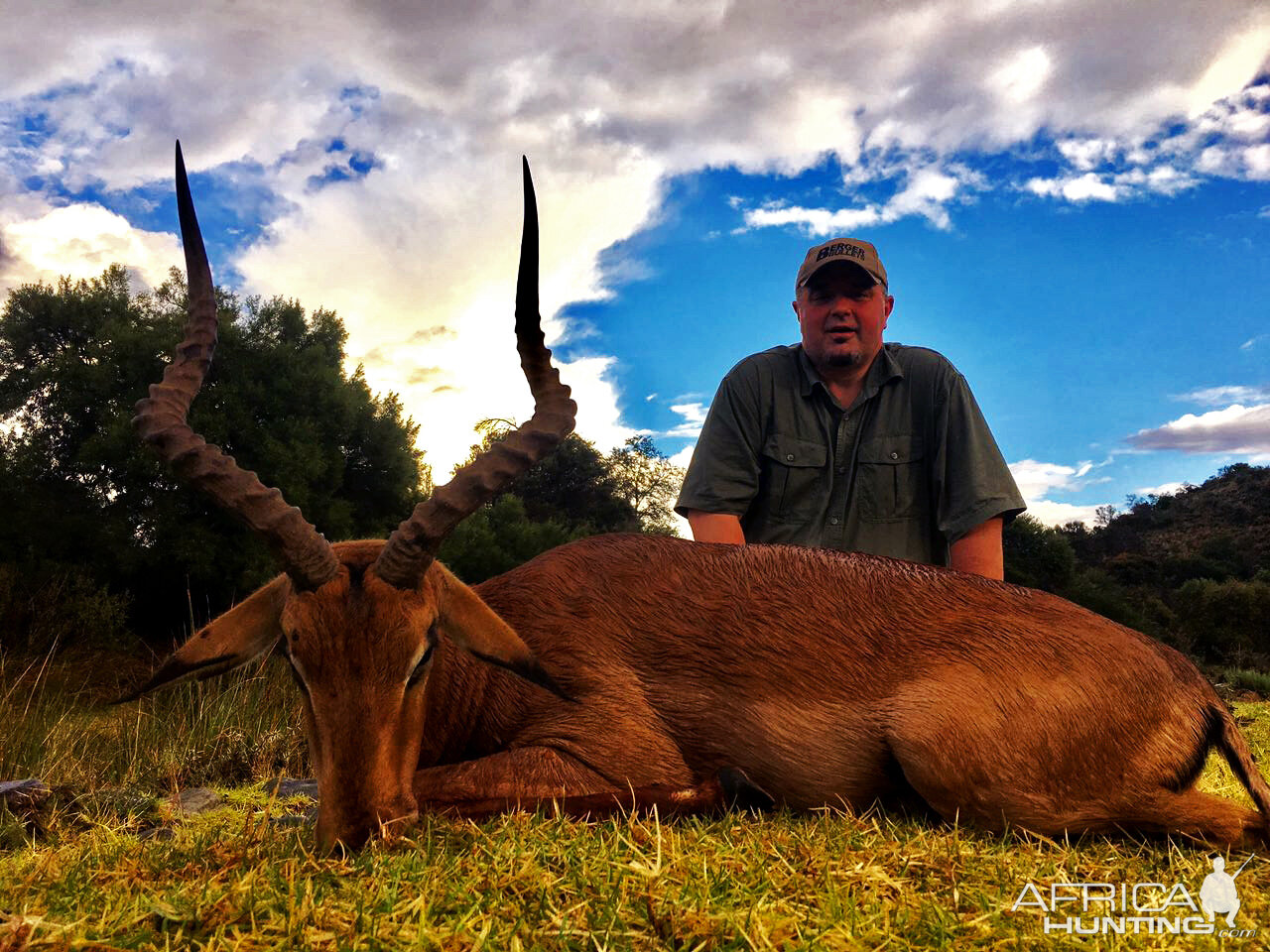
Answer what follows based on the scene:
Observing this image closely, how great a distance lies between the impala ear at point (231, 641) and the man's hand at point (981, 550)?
15.6 feet

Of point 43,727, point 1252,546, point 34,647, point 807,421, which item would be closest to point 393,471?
point 34,647

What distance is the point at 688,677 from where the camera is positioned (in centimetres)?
400

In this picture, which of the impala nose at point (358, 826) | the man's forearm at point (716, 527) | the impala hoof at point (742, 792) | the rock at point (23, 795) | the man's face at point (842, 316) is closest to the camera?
the impala nose at point (358, 826)

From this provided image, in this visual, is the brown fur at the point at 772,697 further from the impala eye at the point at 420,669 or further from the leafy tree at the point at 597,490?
the leafy tree at the point at 597,490

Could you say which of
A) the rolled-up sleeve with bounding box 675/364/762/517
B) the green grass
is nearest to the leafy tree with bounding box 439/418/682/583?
the green grass

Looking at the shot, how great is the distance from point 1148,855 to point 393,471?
2729cm

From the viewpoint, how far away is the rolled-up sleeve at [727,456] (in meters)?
7.07

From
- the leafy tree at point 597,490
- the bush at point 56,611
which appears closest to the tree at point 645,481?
the leafy tree at point 597,490

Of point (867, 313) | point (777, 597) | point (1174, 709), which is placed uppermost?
point (867, 313)

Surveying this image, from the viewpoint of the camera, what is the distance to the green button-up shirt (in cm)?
703

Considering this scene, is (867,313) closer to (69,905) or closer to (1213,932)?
(1213,932)

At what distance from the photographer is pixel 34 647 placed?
18.4 meters

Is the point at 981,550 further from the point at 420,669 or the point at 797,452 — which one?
the point at 420,669
